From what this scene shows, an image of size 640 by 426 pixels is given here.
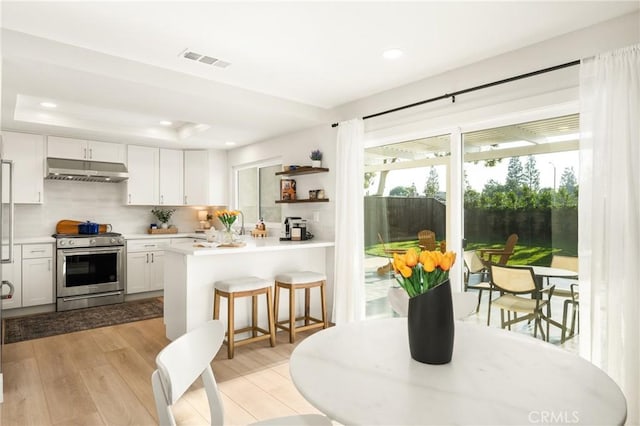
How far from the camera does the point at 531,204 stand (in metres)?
2.89

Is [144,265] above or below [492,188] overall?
below

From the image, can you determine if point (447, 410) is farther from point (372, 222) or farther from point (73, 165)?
point (73, 165)

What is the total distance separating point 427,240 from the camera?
3.68 m

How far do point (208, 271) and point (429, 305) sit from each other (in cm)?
266

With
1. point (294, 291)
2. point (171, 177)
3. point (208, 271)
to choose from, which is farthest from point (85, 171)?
point (294, 291)

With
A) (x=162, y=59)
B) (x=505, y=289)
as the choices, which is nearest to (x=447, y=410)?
(x=505, y=289)

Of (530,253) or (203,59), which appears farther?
(203,59)

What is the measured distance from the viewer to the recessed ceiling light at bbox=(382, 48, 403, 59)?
113 inches

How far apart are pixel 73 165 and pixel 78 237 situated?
3.26 feet

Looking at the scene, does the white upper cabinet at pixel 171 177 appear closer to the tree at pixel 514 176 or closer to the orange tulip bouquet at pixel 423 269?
the tree at pixel 514 176

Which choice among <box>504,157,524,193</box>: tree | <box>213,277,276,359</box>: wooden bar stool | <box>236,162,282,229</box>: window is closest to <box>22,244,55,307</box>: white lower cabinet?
<box>236,162,282,229</box>: window

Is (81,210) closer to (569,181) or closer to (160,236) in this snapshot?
(160,236)

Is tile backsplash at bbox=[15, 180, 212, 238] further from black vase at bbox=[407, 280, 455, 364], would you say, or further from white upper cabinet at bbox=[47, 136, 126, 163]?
black vase at bbox=[407, 280, 455, 364]

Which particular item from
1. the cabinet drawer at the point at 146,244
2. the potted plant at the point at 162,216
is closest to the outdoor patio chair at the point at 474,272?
the cabinet drawer at the point at 146,244
